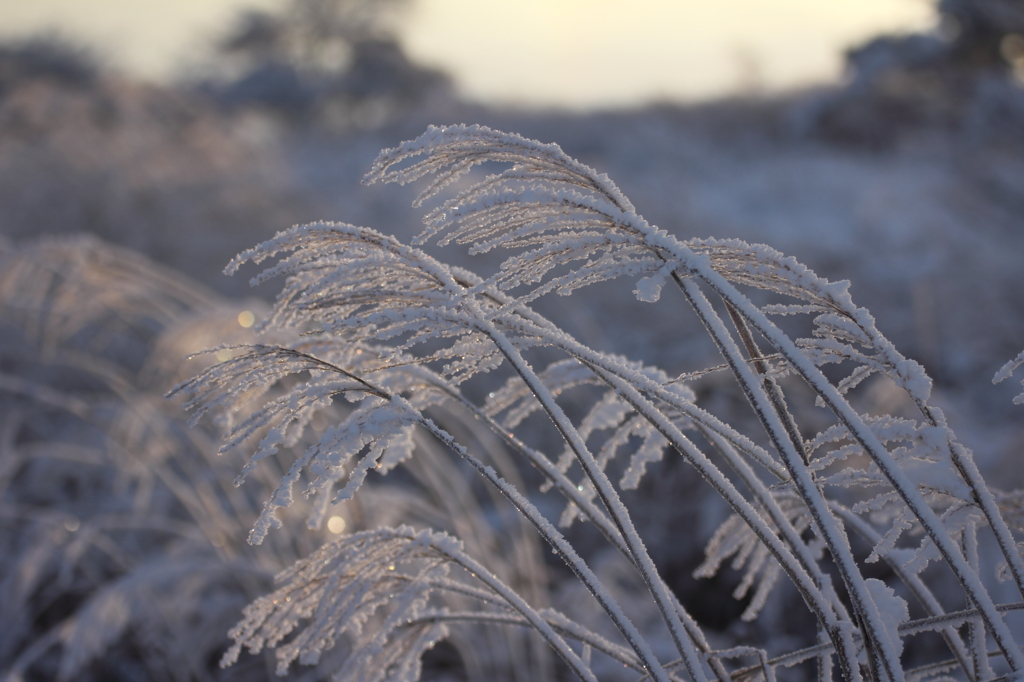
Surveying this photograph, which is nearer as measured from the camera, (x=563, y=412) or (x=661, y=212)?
(x=563, y=412)

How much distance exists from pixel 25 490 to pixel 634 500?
308 centimetres

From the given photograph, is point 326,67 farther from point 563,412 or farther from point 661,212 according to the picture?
point 563,412

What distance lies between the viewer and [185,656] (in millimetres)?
2459

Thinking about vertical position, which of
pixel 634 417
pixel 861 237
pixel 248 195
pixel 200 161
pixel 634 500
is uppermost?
pixel 200 161

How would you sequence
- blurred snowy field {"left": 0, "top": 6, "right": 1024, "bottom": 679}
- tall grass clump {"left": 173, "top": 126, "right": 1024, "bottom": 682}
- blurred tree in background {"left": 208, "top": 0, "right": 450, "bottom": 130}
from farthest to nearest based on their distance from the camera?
1. blurred tree in background {"left": 208, "top": 0, "right": 450, "bottom": 130}
2. blurred snowy field {"left": 0, "top": 6, "right": 1024, "bottom": 679}
3. tall grass clump {"left": 173, "top": 126, "right": 1024, "bottom": 682}

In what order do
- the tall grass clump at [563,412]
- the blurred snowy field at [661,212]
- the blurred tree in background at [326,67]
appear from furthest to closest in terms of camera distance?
the blurred tree in background at [326,67]
the blurred snowy field at [661,212]
the tall grass clump at [563,412]

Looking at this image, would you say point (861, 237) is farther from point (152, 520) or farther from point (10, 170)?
point (10, 170)

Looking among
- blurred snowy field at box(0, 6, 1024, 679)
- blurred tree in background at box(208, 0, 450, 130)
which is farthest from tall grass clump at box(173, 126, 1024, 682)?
blurred tree in background at box(208, 0, 450, 130)

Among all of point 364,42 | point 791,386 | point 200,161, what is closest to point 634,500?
point 791,386

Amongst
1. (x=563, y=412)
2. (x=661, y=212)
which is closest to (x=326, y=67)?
(x=661, y=212)

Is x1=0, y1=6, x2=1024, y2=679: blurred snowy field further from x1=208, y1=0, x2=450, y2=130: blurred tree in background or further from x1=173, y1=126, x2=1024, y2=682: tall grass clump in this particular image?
x1=208, y1=0, x2=450, y2=130: blurred tree in background

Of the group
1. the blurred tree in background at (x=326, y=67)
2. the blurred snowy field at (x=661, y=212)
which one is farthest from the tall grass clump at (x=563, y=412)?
the blurred tree in background at (x=326, y=67)

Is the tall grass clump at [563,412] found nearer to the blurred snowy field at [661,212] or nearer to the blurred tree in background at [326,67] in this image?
the blurred snowy field at [661,212]

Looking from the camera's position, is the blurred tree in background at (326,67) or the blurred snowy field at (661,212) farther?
the blurred tree in background at (326,67)
